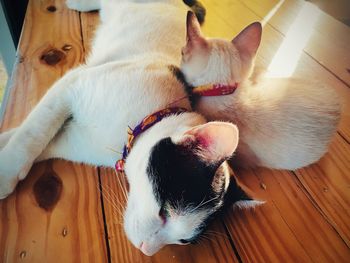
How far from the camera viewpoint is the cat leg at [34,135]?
0.79 m

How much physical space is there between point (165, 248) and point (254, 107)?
43cm

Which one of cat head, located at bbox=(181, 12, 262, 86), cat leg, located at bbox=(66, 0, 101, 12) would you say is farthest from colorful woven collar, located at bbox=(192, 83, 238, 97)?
cat leg, located at bbox=(66, 0, 101, 12)

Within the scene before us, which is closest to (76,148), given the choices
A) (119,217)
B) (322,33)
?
(119,217)

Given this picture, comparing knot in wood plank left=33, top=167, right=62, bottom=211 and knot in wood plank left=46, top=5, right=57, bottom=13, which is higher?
knot in wood plank left=46, top=5, right=57, bottom=13

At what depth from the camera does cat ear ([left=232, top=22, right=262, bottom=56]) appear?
84 centimetres

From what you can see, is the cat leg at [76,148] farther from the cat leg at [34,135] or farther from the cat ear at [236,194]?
the cat ear at [236,194]

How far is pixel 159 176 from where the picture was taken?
643 mm

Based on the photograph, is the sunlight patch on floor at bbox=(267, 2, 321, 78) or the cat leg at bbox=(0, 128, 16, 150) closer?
the cat leg at bbox=(0, 128, 16, 150)

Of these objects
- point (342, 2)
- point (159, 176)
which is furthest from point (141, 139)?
point (342, 2)

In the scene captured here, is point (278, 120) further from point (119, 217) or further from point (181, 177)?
point (119, 217)

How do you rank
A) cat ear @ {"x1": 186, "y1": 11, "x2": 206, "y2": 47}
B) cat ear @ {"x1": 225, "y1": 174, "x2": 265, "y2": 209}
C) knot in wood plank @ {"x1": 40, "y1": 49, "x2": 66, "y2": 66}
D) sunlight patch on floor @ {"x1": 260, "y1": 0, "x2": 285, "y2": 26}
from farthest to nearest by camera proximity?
1. sunlight patch on floor @ {"x1": 260, "y1": 0, "x2": 285, "y2": 26}
2. knot in wood plank @ {"x1": 40, "y1": 49, "x2": 66, "y2": 66}
3. cat ear @ {"x1": 186, "y1": 11, "x2": 206, "y2": 47}
4. cat ear @ {"x1": 225, "y1": 174, "x2": 265, "y2": 209}

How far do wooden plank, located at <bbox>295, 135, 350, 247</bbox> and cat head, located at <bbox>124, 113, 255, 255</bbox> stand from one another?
35cm

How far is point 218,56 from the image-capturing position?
843mm

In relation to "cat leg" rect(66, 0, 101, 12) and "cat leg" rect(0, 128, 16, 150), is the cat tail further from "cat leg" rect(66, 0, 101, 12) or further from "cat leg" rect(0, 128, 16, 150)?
"cat leg" rect(0, 128, 16, 150)
